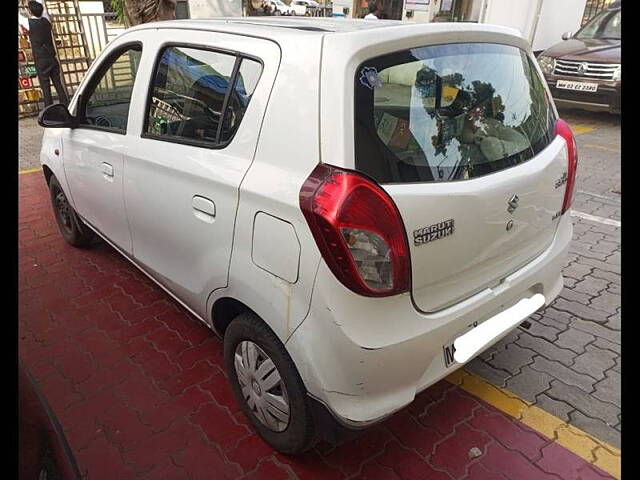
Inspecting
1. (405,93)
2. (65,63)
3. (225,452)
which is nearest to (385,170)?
(405,93)

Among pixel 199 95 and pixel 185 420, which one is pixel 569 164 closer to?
pixel 199 95

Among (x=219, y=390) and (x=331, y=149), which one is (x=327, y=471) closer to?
(x=219, y=390)

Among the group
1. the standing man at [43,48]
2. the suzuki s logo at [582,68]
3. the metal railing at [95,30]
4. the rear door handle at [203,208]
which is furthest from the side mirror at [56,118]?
the suzuki s logo at [582,68]

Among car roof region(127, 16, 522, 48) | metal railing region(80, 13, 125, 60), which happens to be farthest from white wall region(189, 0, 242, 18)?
car roof region(127, 16, 522, 48)

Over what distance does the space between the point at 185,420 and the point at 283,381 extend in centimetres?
75

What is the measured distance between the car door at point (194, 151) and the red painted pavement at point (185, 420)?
442mm

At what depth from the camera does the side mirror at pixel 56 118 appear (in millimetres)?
2951

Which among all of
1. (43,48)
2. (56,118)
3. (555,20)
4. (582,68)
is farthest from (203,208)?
(555,20)

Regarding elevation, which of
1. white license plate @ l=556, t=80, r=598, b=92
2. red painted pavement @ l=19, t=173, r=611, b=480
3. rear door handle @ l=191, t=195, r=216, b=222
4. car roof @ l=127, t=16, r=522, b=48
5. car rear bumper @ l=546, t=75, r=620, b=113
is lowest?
red painted pavement @ l=19, t=173, r=611, b=480

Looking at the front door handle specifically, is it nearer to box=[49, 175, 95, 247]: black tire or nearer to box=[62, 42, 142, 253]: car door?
box=[62, 42, 142, 253]: car door

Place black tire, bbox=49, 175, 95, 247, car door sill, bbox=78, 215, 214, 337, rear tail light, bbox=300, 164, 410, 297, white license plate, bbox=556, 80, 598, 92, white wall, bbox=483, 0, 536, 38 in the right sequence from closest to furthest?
rear tail light, bbox=300, 164, 410, 297 < car door sill, bbox=78, 215, 214, 337 < black tire, bbox=49, 175, 95, 247 < white license plate, bbox=556, 80, 598, 92 < white wall, bbox=483, 0, 536, 38

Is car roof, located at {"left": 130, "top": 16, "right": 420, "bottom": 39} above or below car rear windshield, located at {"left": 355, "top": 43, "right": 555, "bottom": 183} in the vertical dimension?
above

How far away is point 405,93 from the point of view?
1.66m

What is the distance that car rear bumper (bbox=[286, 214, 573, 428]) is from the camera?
152 centimetres
